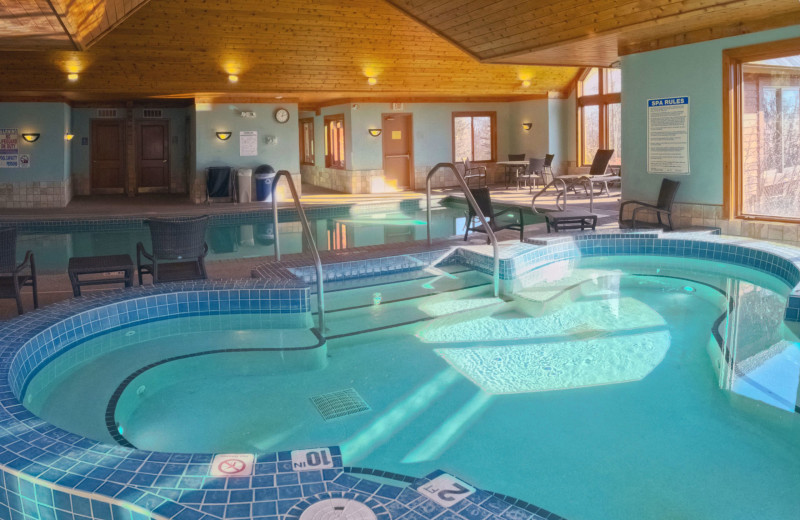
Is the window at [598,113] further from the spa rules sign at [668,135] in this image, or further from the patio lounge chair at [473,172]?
the spa rules sign at [668,135]

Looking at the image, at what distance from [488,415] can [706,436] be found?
1.17m

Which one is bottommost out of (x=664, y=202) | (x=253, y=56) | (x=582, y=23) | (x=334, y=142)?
(x=664, y=202)

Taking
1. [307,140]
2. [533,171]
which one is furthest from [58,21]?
[307,140]

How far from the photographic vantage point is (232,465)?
A: 2.87 m

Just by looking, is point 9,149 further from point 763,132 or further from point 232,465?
point 232,465

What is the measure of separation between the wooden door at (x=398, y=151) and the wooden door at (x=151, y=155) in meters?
5.49

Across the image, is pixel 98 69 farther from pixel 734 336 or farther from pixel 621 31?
pixel 734 336

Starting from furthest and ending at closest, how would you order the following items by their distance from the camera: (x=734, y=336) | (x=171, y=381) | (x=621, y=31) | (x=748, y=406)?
(x=621, y=31) → (x=734, y=336) → (x=171, y=381) → (x=748, y=406)

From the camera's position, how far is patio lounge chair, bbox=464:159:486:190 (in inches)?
661

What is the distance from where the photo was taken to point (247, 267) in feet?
25.4

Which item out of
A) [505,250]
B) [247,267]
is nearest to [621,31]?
[505,250]

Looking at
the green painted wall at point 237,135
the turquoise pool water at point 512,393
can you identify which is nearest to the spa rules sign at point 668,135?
the turquoise pool water at point 512,393

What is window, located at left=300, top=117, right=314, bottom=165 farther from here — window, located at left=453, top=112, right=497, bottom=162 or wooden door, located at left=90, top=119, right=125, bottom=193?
wooden door, located at left=90, top=119, right=125, bottom=193

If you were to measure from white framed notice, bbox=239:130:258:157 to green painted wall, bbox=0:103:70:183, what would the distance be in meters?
3.62
